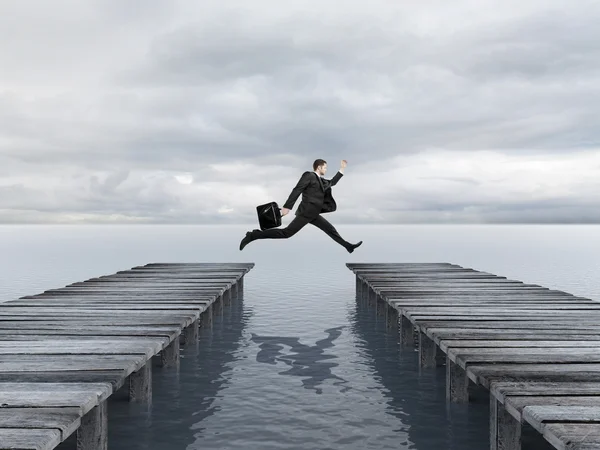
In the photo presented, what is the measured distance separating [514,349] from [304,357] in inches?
202

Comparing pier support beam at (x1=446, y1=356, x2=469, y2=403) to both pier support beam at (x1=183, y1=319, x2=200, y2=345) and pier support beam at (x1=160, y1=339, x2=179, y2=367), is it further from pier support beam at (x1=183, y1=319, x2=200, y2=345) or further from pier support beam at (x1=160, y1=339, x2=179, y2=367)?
pier support beam at (x1=183, y1=319, x2=200, y2=345)

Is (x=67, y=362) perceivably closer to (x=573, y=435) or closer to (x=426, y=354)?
(x=573, y=435)

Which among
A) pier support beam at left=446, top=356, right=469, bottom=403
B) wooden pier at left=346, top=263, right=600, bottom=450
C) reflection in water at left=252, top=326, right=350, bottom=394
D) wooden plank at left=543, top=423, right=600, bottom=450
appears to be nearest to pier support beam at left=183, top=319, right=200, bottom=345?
reflection in water at left=252, top=326, right=350, bottom=394

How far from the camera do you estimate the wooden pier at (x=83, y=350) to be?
491 centimetres

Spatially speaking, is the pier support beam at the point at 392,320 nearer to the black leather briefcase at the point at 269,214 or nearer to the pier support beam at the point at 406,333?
the pier support beam at the point at 406,333

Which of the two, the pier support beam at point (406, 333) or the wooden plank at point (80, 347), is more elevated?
the wooden plank at point (80, 347)

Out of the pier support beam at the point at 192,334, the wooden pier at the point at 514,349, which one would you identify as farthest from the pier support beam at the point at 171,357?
the wooden pier at the point at 514,349

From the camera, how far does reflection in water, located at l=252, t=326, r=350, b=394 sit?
1005 cm

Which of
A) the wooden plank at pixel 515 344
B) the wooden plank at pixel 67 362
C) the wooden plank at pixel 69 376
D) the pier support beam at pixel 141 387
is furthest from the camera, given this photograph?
the pier support beam at pixel 141 387

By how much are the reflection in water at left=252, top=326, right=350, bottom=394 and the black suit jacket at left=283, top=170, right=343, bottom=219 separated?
2680 millimetres

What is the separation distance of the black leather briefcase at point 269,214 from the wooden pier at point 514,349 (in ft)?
8.61

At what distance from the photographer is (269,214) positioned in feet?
45.3

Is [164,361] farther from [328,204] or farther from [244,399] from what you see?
[328,204]

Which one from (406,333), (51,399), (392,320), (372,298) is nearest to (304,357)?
(406,333)
